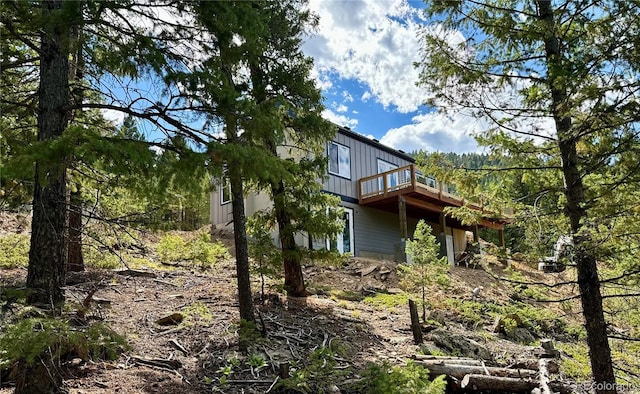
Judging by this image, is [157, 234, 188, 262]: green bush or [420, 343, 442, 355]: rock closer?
[420, 343, 442, 355]: rock

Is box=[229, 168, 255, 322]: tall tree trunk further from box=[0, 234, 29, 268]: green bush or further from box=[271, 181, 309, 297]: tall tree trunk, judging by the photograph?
box=[0, 234, 29, 268]: green bush

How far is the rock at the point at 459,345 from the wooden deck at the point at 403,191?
297 inches

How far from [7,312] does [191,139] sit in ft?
7.15

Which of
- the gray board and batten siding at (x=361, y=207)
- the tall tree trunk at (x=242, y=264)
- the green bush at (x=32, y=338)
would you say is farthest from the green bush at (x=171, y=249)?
the green bush at (x=32, y=338)

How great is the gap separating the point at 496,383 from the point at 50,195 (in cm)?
581

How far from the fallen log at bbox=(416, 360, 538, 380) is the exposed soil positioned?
24.8 inches

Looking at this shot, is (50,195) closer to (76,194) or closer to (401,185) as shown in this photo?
(76,194)

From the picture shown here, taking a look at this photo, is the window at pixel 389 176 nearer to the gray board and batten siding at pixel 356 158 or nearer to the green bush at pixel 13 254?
the gray board and batten siding at pixel 356 158

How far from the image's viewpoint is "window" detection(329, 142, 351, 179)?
49.6 ft

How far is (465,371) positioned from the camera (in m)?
5.81

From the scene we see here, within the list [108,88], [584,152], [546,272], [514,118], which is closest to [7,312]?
[108,88]

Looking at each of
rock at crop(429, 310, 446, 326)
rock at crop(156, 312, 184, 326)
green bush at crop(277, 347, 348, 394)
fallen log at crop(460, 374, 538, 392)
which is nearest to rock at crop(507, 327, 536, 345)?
rock at crop(429, 310, 446, 326)

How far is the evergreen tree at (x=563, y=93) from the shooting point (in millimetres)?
4367

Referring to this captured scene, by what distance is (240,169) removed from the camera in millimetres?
3975
